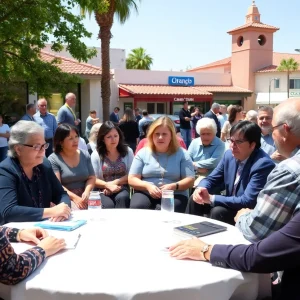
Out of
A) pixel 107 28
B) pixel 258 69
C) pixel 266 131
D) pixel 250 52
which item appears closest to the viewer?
pixel 266 131

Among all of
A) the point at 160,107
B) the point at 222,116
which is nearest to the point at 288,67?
the point at 160,107

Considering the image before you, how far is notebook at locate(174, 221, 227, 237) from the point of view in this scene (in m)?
2.18

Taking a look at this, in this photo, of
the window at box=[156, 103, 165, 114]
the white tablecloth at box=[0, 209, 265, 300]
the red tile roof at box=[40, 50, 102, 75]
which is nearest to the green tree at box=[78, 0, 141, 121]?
the red tile roof at box=[40, 50, 102, 75]

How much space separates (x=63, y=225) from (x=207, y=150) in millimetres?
3133

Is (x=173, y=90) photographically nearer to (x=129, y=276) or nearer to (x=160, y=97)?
(x=160, y=97)

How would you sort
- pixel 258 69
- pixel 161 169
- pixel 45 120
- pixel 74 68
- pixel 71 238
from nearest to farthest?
pixel 71 238 < pixel 161 169 < pixel 45 120 < pixel 74 68 < pixel 258 69

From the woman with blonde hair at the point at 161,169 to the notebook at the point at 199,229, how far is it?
150 centimetres

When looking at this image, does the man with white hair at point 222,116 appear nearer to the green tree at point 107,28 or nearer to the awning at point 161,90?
the green tree at point 107,28

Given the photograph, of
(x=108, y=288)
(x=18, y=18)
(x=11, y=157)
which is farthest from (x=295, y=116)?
(x=18, y=18)

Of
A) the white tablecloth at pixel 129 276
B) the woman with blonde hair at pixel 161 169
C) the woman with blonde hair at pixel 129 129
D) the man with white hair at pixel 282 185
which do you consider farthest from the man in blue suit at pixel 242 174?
the woman with blonde hair at pixel 129 129

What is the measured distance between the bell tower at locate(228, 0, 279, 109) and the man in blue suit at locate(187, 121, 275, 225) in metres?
33.3

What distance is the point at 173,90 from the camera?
28016mm

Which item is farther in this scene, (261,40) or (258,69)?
(261,40)

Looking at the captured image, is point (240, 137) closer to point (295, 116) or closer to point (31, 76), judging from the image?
point (295, 116)
